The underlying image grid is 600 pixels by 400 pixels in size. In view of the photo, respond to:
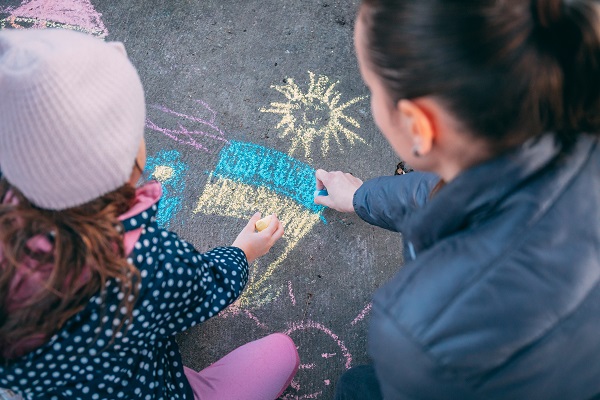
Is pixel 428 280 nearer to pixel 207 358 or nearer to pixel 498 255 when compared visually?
pixel 498 255

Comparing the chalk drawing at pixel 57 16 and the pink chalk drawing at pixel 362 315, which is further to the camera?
the chalk drawing at pixel 57 16

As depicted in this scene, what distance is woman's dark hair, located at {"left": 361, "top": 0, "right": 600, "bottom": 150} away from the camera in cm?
63

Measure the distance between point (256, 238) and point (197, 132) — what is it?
1.69 ft

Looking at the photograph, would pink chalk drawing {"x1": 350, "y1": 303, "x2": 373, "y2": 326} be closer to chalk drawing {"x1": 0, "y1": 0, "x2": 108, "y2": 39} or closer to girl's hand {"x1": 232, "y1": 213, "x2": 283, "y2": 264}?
girl's hand {"x1": 232, "y1": 213, "x2": 283, "y2": 264}

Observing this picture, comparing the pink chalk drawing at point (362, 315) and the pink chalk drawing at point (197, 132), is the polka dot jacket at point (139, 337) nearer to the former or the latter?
the pink chalk drawing at point (362, 315)

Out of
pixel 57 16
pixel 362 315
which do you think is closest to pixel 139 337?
pixel 362 315

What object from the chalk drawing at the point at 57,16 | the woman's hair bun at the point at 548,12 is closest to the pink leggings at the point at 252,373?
the woman's hair bun at the point at 548,12

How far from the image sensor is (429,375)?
0.78 m

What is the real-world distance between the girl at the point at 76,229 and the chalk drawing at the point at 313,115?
85cm

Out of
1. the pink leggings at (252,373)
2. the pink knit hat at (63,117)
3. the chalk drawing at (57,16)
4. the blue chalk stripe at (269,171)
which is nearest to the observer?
the pink knit hat at (63,117)

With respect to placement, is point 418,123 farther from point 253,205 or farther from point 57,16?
point 57,16

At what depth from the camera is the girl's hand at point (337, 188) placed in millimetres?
1613

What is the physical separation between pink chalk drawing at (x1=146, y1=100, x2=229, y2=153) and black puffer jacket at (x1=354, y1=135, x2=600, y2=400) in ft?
3.62

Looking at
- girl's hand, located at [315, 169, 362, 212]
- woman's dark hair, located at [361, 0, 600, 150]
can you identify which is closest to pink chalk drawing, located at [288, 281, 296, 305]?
girl's hand, located at [315, 169, 362, 212]
